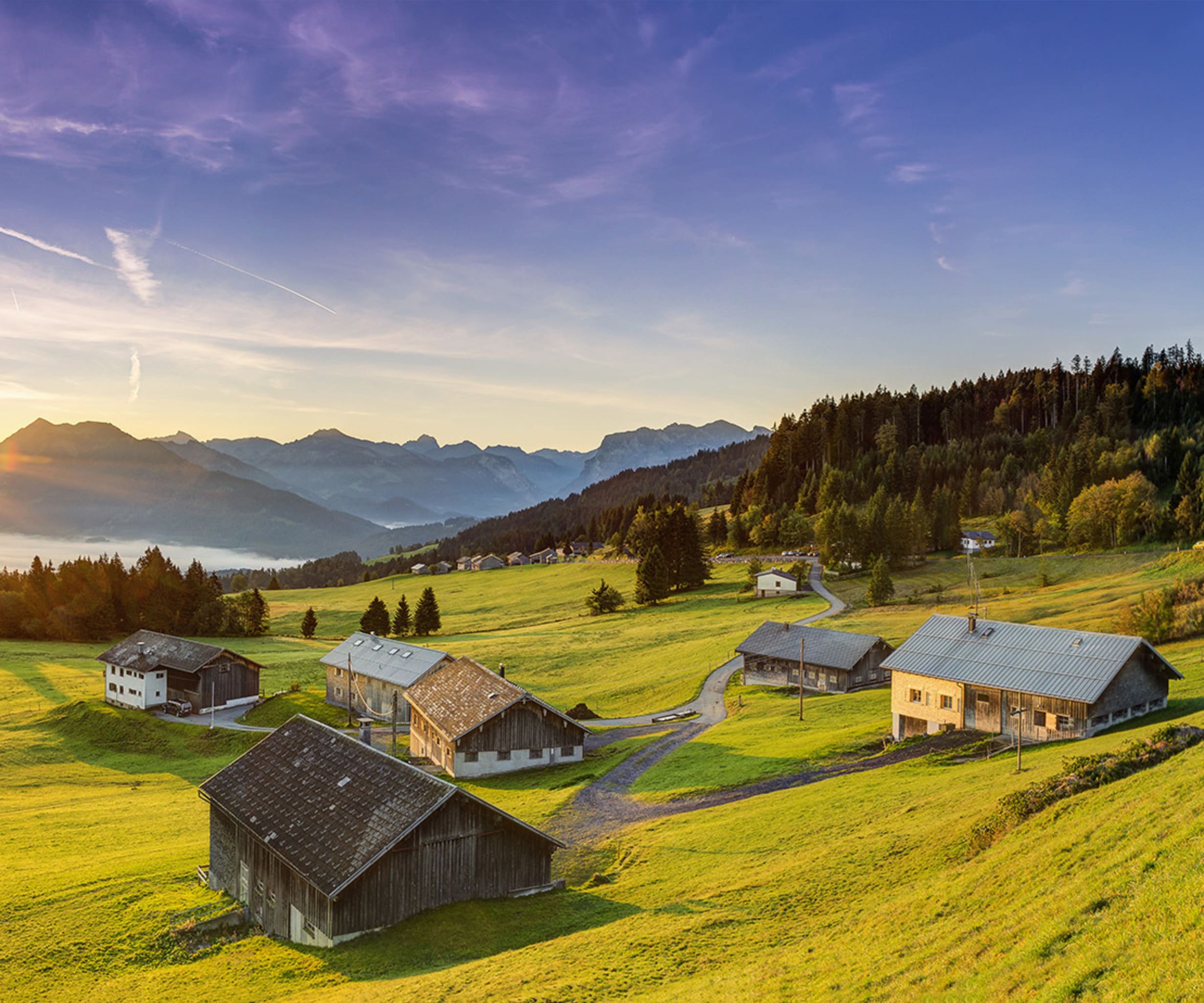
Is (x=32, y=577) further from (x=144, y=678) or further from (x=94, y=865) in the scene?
(x=94, y=865)

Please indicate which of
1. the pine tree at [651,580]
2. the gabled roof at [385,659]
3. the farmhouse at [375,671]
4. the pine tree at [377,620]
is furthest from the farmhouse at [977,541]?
the farmhouse at [375,671]

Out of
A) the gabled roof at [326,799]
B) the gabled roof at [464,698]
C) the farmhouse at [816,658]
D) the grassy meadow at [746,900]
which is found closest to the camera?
the grassy meadow at [746,900]

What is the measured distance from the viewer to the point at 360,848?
27.9 meters

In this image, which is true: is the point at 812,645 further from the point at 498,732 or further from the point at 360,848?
the point at 360,848

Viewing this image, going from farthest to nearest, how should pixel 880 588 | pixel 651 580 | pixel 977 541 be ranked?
pixel 977 541 < pixel 651 580 < pixel 880 588

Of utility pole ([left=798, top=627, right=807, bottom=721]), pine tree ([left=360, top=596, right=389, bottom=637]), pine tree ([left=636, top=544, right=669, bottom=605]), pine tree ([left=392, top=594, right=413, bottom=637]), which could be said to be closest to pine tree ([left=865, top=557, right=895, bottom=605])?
utility pole ([left=798, top=627, right=807, bottom=721])

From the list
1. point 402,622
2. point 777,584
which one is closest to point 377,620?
point 402,622

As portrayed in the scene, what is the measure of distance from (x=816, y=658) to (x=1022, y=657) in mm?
21808

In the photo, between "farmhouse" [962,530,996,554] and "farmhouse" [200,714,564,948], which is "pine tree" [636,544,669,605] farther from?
"farmhouse" [200,714,564,948]

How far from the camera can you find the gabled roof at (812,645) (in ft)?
220

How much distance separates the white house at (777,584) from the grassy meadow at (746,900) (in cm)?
6077

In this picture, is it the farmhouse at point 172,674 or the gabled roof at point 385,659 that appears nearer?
the gabled roof at point 385,659

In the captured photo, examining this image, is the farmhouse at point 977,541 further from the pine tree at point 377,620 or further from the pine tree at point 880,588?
the pine tree at point 377,620

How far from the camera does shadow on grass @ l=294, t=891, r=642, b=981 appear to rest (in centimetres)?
2473
